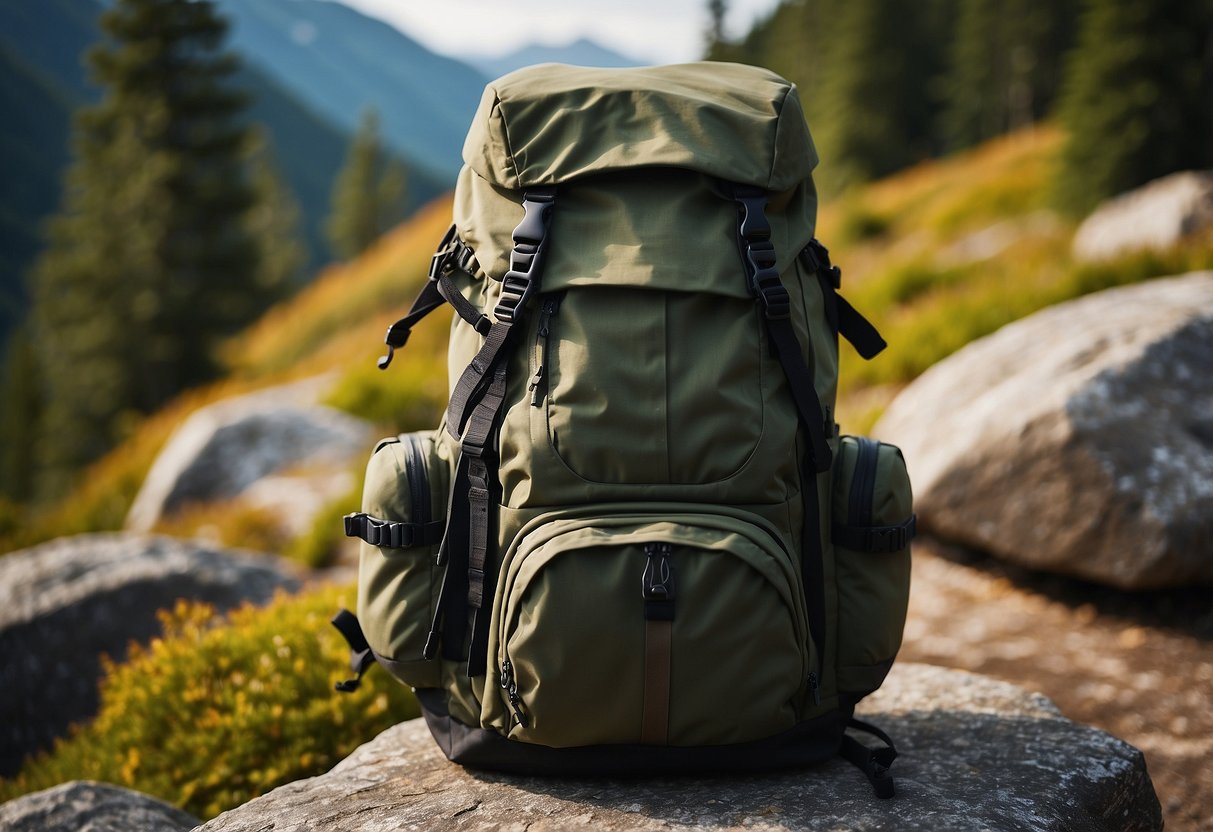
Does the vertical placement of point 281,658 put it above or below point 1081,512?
below

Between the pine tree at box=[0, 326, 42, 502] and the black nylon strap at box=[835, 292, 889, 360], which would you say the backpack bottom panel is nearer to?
the black nylon strap at box=[835, 292, 889, 360]

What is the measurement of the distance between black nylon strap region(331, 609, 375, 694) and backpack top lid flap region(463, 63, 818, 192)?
131 cm

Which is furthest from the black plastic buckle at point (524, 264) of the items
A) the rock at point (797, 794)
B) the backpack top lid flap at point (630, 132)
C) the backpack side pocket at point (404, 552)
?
the rock at point (797, 794)

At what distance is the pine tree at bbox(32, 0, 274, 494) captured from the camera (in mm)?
21375

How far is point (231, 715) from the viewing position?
3340mm

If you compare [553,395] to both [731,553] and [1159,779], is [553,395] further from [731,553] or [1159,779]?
[1159,779]

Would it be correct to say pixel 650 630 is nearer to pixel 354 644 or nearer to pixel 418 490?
pixel 418 490

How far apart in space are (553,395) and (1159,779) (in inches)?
107

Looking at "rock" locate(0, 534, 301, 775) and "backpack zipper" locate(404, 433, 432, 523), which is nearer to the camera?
"backpack zipper" locate(404, 433, 432, 523)

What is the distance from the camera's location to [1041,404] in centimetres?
438

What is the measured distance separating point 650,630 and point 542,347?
0.74 m

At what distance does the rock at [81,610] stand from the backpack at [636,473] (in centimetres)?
292

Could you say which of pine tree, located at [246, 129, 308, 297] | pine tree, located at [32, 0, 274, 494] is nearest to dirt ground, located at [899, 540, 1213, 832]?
pine tree, located at [32, 0, 274, 494]

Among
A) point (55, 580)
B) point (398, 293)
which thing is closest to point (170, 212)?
point (398, 293)
